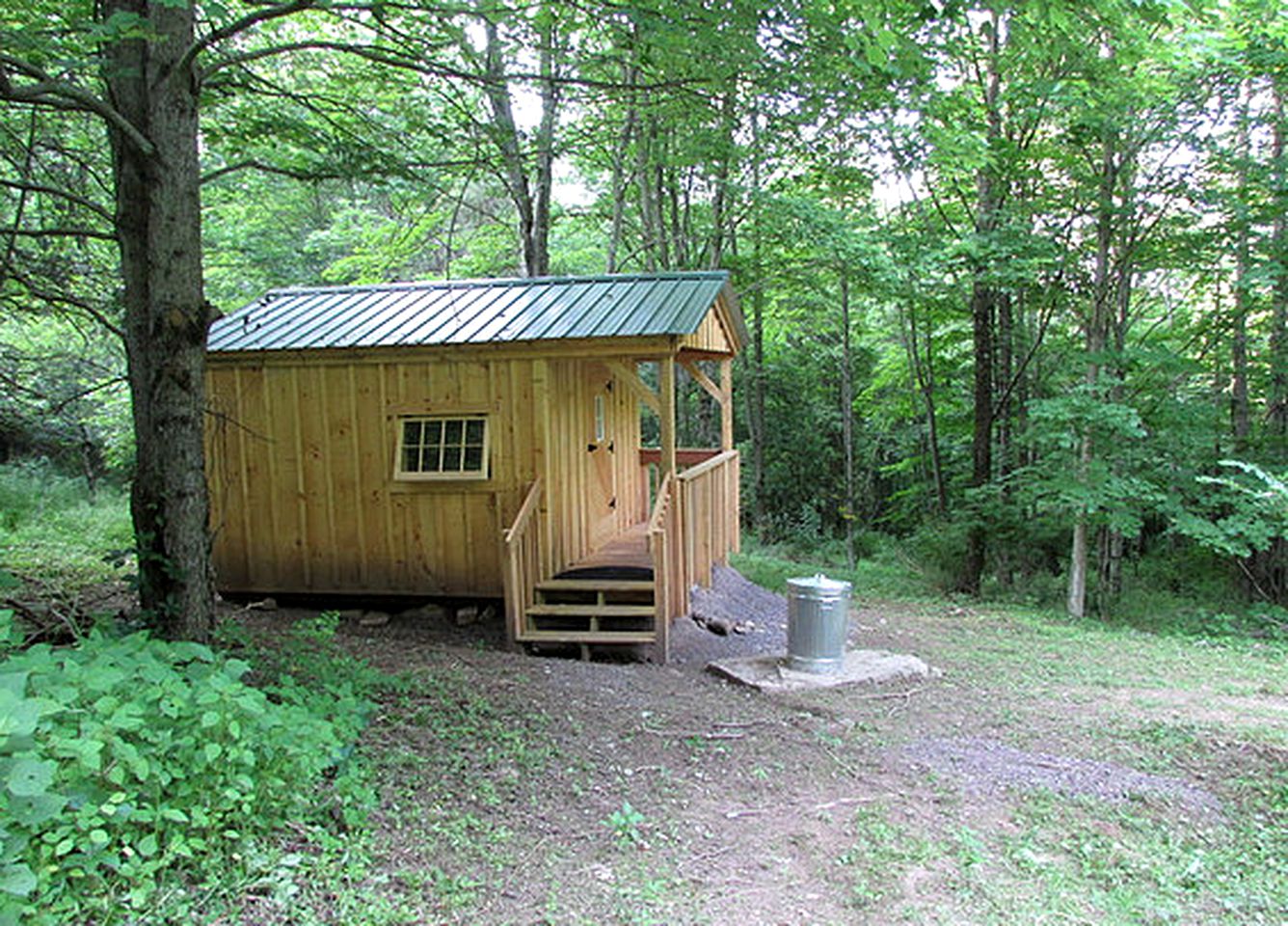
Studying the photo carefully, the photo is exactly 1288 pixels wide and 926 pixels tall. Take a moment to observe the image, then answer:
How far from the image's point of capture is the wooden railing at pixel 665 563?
6.84 m

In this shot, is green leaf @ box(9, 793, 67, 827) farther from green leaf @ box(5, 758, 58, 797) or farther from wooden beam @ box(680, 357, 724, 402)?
wooden beam @ box(680, 357, 724, 402)

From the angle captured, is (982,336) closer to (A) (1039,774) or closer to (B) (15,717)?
(A) (1039,774)

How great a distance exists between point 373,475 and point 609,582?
262cm

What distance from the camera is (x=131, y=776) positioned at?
2537 millimetres

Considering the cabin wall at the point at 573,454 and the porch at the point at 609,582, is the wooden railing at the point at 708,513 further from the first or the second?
the cabin wall at the point at 573,454

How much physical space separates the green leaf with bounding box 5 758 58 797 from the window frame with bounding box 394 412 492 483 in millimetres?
5649

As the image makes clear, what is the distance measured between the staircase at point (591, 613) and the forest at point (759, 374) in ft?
3.88

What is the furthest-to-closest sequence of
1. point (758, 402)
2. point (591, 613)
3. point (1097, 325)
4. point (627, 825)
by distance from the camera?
point (758, 402) → point (1097, 325) → point (591, 613) → point (627, 825)

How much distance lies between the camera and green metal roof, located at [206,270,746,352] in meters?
7.39

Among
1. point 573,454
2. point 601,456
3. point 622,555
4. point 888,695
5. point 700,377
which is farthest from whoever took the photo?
point 601,456

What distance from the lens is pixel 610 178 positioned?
16.6 metres

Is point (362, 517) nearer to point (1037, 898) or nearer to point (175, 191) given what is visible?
point (175, 191)

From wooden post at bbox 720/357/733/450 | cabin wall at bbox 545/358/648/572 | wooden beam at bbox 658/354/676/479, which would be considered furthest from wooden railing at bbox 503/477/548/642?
wooden post at bbox 720/357/733/450

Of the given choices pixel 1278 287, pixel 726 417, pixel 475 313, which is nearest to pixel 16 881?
pixel 475 313
